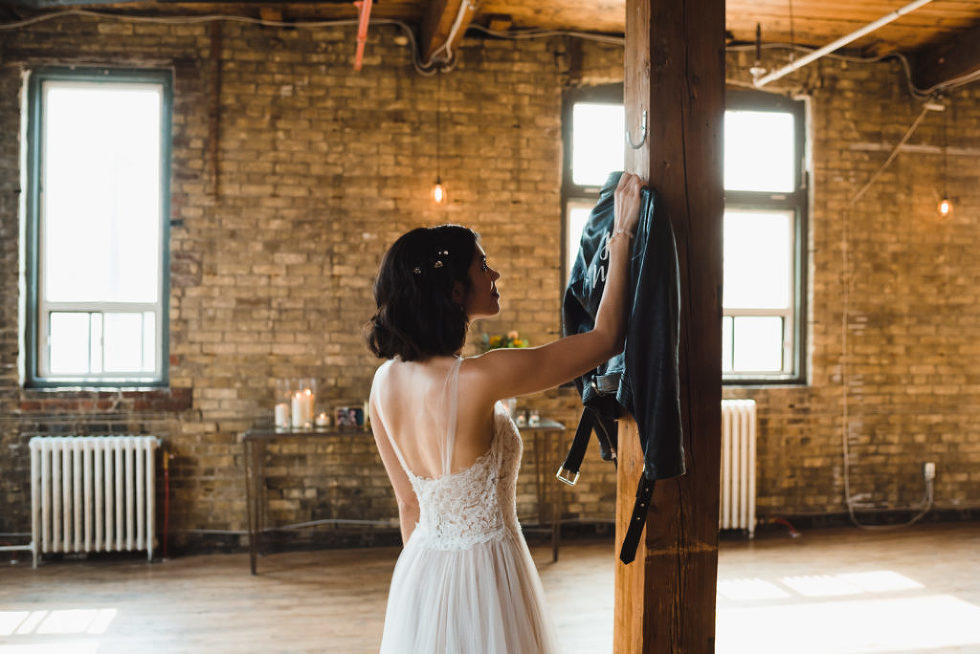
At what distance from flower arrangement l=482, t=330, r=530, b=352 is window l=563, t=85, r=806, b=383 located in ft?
3.91

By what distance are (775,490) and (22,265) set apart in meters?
5.77

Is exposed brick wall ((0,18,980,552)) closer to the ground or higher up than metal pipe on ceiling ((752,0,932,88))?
closer to the ground

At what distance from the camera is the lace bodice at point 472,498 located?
5.90 feet

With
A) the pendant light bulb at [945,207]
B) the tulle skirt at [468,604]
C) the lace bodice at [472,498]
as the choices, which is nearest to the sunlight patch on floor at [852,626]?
the tulle skirt at [468,604]

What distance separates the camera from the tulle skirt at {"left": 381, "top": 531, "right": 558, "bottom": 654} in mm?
1717

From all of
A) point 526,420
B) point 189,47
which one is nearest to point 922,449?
point 526,420

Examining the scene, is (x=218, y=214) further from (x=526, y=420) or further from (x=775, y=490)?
(x=775, y=490)

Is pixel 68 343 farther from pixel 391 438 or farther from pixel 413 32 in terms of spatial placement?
pixel 391 438

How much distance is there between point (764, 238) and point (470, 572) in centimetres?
470

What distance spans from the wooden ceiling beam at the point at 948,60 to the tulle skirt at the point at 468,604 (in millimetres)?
5534

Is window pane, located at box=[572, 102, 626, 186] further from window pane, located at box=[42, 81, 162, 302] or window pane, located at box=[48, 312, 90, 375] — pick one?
window pane, located at box=[48, 312, 90, 375]

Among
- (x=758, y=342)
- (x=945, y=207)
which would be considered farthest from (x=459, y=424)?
(x=945, y=207)

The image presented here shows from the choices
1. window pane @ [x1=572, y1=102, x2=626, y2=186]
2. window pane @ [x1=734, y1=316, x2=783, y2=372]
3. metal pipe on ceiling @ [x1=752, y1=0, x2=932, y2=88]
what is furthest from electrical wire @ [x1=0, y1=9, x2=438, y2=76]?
window pane @ [x1=734, y1=316, x2=783, y2=372]

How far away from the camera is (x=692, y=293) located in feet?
6.01
